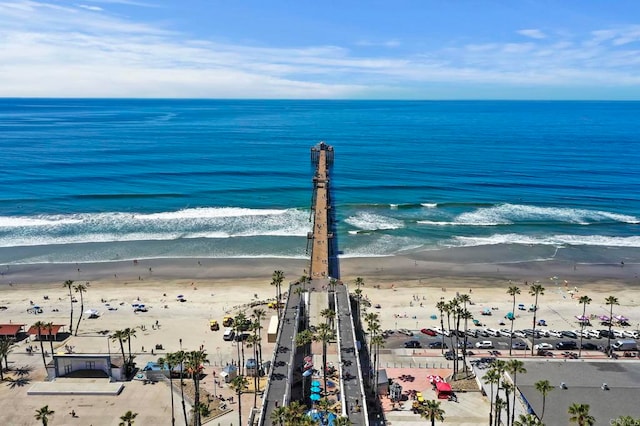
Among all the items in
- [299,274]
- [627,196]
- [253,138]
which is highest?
[253,138]

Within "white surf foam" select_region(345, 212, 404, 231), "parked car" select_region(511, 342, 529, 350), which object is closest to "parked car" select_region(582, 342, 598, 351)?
"parked car" select_region(511, 342, 529, 350)

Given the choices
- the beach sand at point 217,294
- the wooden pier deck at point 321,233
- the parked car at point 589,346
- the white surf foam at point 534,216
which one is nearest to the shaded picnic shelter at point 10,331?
the beach sand at point 217,294

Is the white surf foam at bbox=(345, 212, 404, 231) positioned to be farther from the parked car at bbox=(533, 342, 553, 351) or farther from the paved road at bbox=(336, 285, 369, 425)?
the parked car at bbox=(533, 342, 553, 351)

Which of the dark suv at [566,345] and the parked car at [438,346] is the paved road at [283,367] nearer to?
the parked car at [438,346]

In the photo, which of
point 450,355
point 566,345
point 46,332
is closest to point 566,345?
point 566,345

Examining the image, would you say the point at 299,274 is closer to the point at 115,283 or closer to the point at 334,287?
the point at 334,287

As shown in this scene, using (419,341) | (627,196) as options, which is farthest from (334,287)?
(627,196)

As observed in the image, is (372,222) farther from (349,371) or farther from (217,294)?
(349,371)
